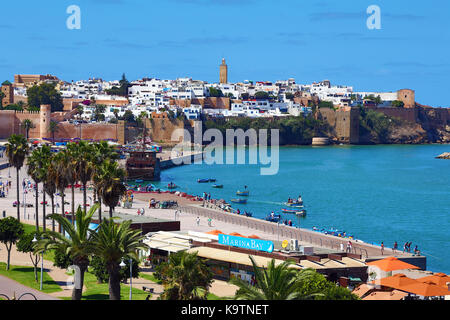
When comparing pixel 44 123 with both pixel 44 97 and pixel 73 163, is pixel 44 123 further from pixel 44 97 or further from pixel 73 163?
pixel 73 163

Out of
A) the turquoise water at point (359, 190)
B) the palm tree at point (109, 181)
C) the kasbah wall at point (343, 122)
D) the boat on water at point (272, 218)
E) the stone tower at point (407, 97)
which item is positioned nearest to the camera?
the palm tree at point (109, 181)

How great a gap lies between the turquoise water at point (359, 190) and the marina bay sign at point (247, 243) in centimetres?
1194

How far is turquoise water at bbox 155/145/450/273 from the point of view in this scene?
52.3 metres

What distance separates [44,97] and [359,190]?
66187mm

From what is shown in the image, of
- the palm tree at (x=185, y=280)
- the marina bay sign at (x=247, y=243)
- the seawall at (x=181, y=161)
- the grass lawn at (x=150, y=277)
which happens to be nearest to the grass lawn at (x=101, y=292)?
the grass lawn at (x=150, y=277)

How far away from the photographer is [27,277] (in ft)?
96.7

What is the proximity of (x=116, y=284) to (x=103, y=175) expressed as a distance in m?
8.04

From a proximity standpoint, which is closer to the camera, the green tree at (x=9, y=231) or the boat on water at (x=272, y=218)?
the green tree at (x=9, y=231)

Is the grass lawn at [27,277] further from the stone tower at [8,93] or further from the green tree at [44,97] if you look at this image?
the stone tower at [8,93]

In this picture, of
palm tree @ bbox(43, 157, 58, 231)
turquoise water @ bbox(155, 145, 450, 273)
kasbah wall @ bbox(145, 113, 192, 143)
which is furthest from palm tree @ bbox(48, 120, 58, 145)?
palm tree @ bbox(43, 157, 58, 231)

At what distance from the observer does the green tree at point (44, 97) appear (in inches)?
5138

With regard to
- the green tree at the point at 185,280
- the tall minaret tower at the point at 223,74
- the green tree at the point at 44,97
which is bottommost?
the green tree at the point at 185,280

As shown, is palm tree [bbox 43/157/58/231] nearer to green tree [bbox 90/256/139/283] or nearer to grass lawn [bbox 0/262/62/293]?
grass lawn [bbox 0/262/62/293]
